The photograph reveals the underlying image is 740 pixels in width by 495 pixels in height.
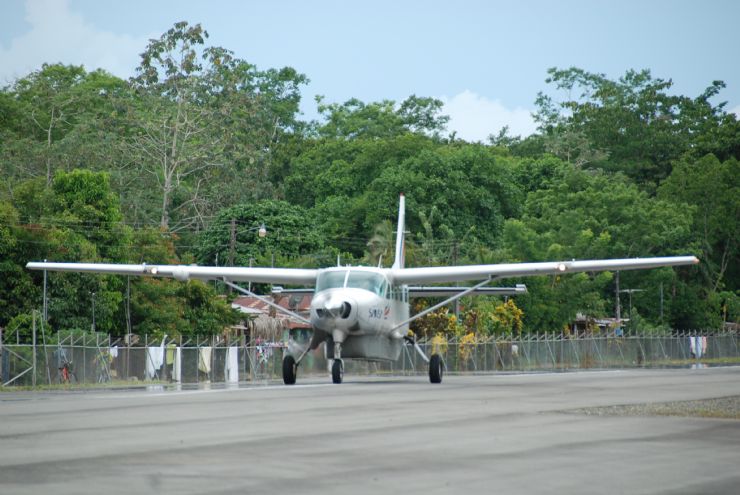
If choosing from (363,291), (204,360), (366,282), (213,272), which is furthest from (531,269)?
(204,360)

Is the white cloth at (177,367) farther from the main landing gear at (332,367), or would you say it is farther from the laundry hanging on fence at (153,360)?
the main landing gear at (332,367)

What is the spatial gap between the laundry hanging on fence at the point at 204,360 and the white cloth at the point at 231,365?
1.00 m

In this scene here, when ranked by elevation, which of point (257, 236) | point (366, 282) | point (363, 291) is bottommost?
point (363, 291)

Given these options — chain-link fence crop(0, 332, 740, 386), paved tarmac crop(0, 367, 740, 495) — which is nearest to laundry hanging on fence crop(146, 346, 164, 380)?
chain-link fence crop(0, 332, 740, 386)

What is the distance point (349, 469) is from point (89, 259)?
121 feet

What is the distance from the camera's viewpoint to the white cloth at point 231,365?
40.0 meters

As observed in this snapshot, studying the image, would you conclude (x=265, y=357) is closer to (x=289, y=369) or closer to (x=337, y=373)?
(x=289, y=369)

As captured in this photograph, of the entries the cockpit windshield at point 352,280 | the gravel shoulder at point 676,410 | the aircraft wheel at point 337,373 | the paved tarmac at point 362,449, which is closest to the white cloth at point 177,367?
the cockpit windshield at point 352,280

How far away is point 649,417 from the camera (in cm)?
1506

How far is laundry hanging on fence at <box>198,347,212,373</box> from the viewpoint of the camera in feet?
127

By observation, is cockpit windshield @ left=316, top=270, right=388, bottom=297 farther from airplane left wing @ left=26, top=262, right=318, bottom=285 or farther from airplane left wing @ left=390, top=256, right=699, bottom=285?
airplane left wing @ left=26, top=262, right=318, bottom=285

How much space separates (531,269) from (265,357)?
52.3ft

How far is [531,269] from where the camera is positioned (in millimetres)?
29672

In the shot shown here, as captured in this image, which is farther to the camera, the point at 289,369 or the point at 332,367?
the point at 289,369
